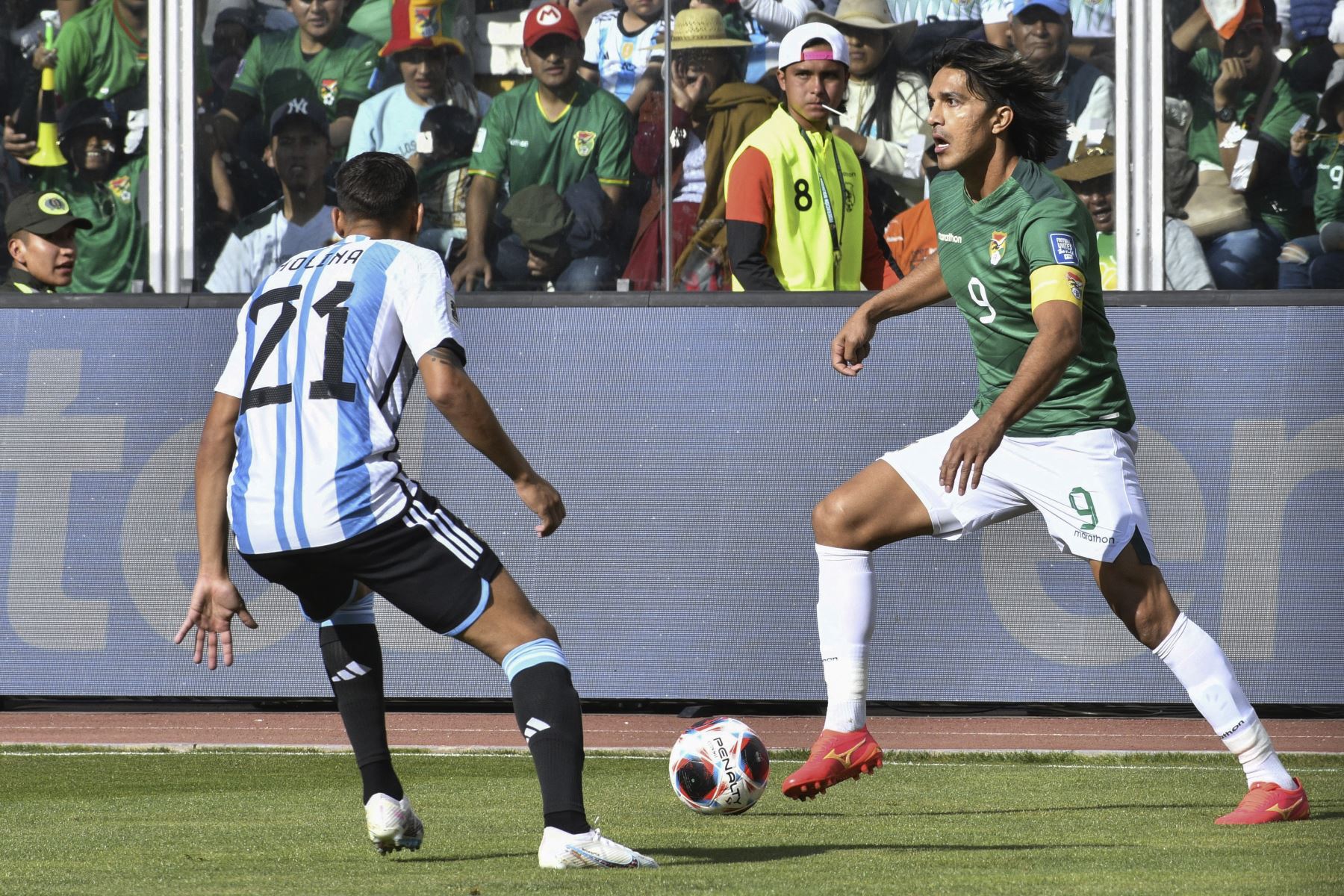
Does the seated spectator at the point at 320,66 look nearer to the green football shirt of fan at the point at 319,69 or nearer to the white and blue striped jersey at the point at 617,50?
the green football shirt of fan at the point at 319,69

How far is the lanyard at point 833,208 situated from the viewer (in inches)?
338

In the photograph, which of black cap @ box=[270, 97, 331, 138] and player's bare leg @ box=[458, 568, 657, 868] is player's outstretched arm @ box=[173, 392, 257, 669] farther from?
black cap @ box=[270, 97, 331, 138]

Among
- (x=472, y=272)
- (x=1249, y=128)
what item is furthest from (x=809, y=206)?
(x=1249, y=128)

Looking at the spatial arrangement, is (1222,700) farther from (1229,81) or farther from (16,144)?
(16,144)

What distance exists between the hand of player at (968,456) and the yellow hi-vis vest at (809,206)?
364 cm

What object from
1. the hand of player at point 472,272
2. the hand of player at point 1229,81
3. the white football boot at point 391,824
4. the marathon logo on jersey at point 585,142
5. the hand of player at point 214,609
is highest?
the hand of player at point 1229,81

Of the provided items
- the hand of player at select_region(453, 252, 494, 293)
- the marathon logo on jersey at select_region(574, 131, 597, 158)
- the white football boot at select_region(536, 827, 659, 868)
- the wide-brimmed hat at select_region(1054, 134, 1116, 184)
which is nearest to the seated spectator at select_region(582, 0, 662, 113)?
the marathon logo on jersey at select_region(574, 131, 597, 158)

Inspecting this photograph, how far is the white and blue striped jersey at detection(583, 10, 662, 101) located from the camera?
9.41 meters

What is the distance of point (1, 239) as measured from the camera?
377 inches

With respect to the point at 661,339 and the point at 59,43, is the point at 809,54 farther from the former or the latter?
the point at 59,43

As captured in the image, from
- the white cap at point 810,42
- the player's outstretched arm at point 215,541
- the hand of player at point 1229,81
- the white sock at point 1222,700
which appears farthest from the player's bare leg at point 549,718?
the hand of player at point 1229,81

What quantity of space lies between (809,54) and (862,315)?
9.01 feet

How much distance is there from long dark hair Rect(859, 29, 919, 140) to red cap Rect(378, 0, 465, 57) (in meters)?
2.23

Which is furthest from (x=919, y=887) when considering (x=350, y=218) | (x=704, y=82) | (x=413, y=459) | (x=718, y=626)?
(x=704, y=82)
